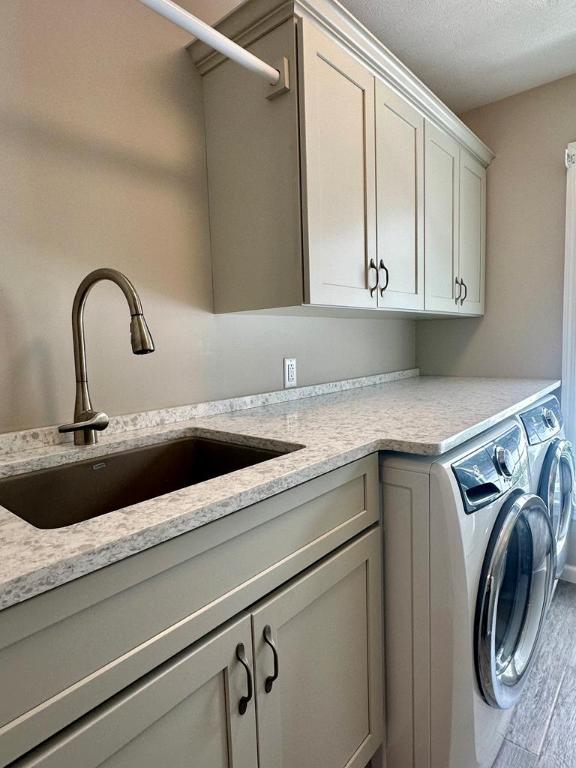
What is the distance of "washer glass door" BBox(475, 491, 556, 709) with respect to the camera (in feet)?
3.57

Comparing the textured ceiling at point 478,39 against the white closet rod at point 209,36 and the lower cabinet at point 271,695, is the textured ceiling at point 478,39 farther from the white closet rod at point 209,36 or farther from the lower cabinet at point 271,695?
the lower cabinet at point 271,695

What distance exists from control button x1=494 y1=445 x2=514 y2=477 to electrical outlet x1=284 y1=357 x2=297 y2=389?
84 centimetres

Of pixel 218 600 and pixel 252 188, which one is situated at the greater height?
pixel 252 188

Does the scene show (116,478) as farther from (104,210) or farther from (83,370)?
(104,210)

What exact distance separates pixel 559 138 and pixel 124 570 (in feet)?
8.89

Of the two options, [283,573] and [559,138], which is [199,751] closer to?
[283,573]

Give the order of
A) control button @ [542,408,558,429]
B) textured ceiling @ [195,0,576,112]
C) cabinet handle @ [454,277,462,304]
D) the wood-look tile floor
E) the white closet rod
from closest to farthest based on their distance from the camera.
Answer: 1. the white closet rod
2. the wood-look tile floor
3. textured ceiling @ [195,0,576,112]
4. control button @ [542,408,558,429]
5. cabinet handle @ [454,277,462,304]

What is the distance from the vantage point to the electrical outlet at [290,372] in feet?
5.92

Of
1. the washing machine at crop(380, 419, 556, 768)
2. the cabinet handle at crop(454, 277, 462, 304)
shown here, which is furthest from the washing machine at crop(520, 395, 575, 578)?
the cabinet handle at crop(454, 277, 462, 304)

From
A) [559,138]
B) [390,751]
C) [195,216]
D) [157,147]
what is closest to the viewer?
[390,751]

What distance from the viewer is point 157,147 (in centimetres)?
137

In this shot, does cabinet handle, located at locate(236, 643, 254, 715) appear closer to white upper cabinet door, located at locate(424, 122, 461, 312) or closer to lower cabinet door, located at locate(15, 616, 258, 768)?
lower cabinet door, located at locate(15, 616, 258, 768)

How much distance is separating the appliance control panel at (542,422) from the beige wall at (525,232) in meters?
0.48

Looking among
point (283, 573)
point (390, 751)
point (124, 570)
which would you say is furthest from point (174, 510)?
point (390, 751)
